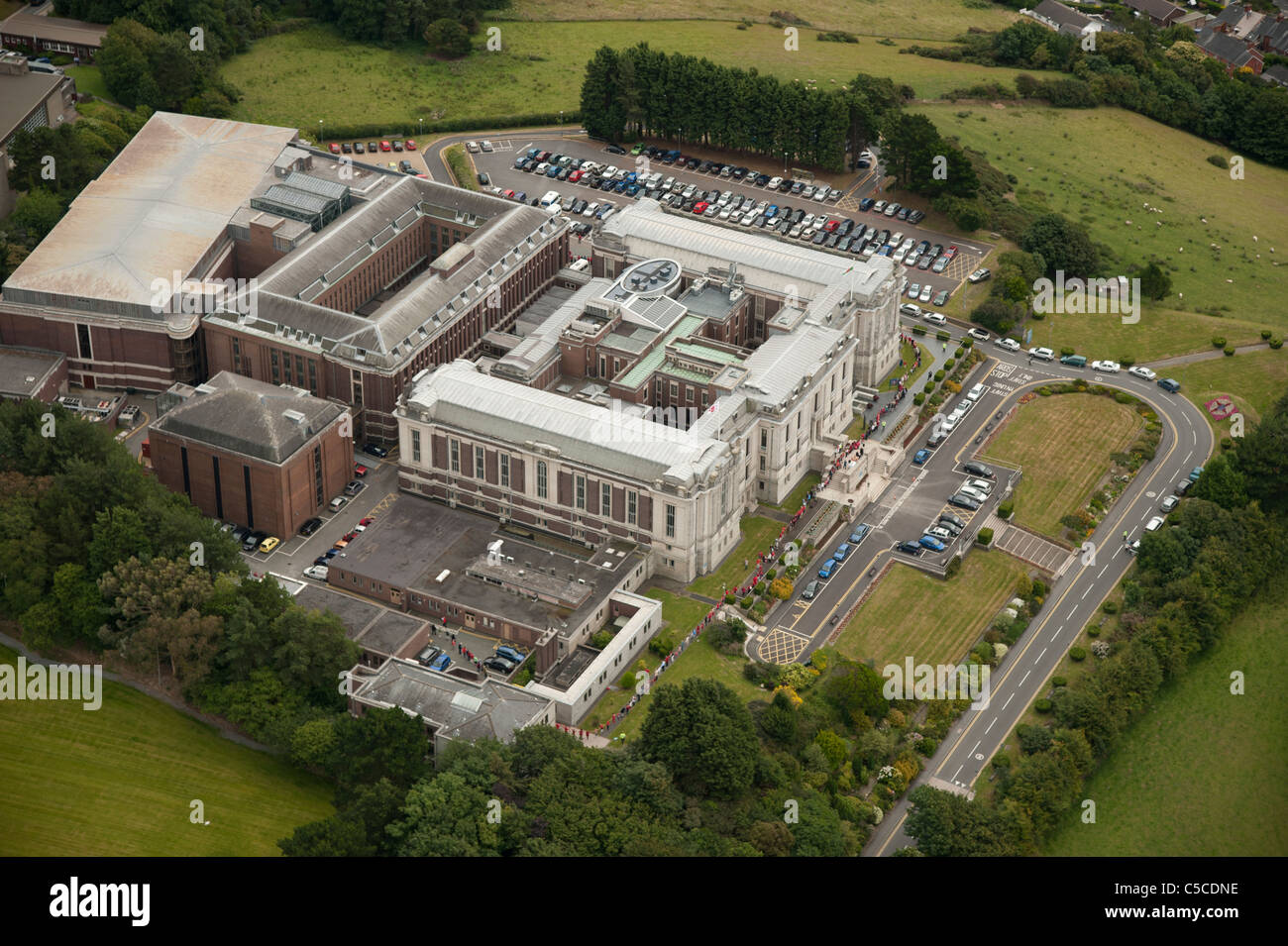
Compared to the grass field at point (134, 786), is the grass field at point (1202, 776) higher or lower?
lower

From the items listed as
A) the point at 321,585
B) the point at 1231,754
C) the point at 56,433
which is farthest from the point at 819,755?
the point at 56,433

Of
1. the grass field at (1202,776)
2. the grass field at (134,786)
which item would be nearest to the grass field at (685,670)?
the grass field at (134,786)

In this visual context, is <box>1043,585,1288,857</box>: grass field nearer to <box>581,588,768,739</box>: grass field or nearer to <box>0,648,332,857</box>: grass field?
<box>581,588,768,739</box>: grass field

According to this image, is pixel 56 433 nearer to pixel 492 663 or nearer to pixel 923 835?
pixel 492 663

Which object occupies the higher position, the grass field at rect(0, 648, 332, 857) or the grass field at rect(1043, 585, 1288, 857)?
the grass field at rect(0, 648, 332, 857)

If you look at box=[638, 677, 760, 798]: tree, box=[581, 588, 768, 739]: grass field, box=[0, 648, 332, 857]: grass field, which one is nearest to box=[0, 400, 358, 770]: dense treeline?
box=[0, 648, 332, 857]: grass field

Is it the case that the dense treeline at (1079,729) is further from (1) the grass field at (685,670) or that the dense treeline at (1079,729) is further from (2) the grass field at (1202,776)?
(1) the grass field at (685,670)
